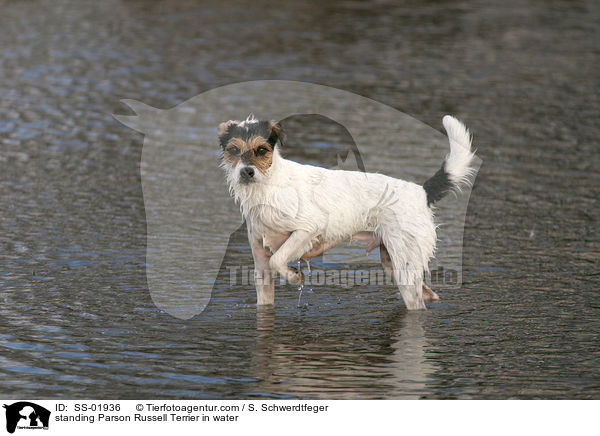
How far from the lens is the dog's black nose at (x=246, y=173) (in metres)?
9.00

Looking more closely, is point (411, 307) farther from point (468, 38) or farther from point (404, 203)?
point (468, 38)

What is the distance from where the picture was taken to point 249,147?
8977 millimetres

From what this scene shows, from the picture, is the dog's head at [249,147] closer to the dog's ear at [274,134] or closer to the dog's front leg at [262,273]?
the dog's ear at [274,134]

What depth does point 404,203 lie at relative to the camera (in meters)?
9.72

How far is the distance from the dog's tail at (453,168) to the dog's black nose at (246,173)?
1907 millimetres

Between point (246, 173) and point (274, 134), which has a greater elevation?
point (274, 134)
